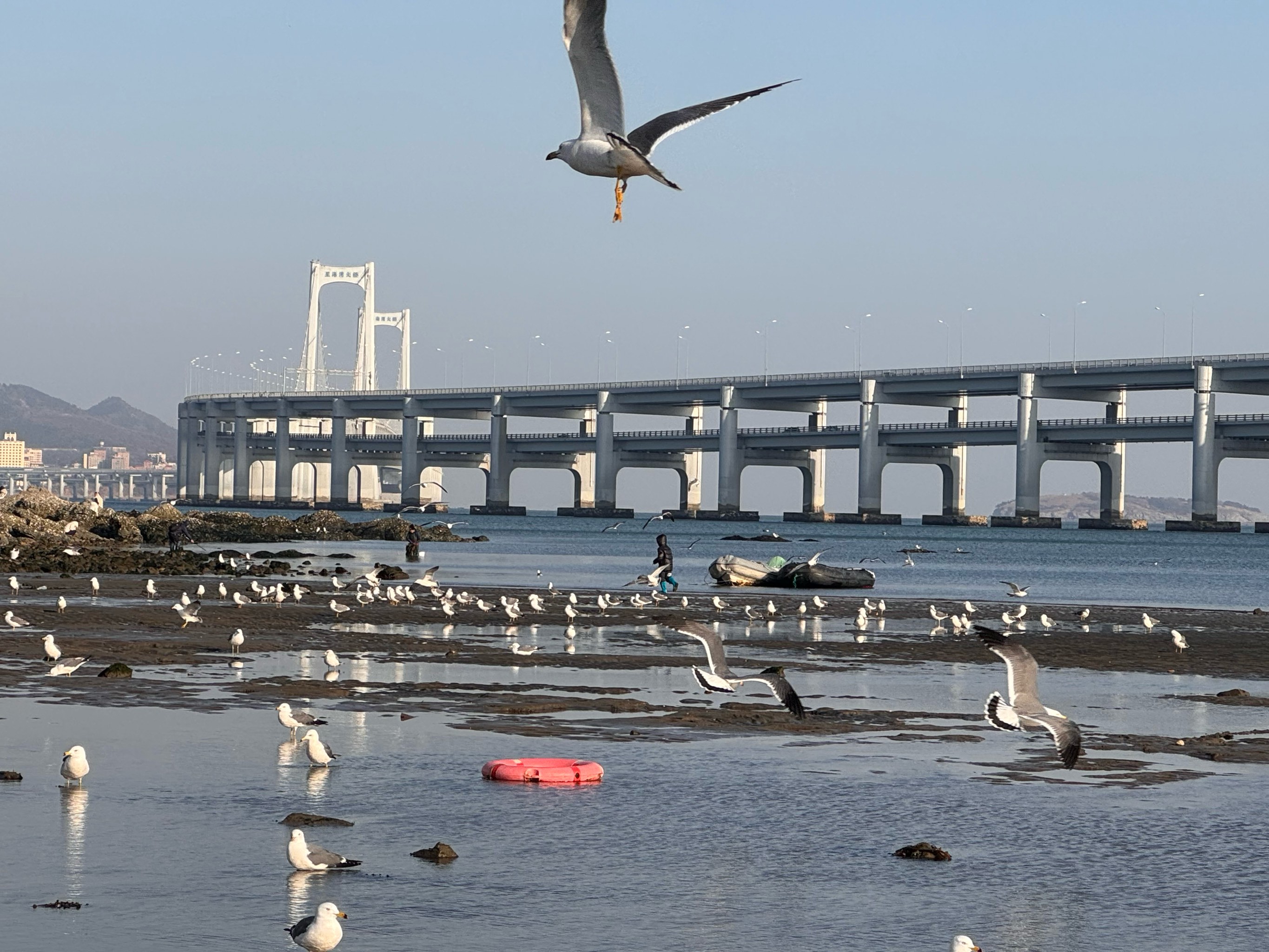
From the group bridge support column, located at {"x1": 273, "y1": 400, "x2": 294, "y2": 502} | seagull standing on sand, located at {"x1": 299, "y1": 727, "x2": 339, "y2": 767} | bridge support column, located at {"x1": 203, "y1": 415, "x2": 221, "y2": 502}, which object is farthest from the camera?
bridge support column, located at {"x1": 203, "y1": 415, "x2": 221, "y2": 502}

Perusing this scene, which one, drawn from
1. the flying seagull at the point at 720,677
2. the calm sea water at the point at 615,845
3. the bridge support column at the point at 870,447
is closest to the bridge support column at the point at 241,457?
the bridge support column at the point at 870,447

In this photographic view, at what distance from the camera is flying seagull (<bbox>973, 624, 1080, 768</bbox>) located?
372 inches

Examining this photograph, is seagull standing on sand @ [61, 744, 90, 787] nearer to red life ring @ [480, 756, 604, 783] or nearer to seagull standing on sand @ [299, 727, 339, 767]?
seagull standing on sand @ [299, 727, 339, 767]

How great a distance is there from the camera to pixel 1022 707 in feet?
34.7

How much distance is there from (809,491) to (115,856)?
141 m

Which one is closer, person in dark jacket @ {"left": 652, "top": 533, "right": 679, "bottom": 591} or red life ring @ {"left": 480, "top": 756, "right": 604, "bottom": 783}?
red life ring @ {"left": 480, "top": 756, "right": 604, "bottom": 783}

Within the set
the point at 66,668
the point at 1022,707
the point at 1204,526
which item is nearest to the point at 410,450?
the point at 1204,526

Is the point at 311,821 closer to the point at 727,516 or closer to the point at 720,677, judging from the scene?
the point at 720,677

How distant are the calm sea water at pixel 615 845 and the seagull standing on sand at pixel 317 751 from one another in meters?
0.11

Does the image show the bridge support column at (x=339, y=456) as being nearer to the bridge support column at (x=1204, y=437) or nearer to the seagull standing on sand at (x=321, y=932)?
the bridge support column at (x=1204, y=437)

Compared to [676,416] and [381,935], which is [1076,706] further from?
[676,416]

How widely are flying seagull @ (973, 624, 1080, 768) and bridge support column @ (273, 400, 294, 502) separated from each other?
15921 cm

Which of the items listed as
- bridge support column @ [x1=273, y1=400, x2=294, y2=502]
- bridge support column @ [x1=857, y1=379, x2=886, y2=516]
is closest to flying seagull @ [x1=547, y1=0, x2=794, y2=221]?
bridge support column @ [x1=857, y1=379, x2=886, y2=516]

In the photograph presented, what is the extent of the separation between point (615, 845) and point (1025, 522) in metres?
121
